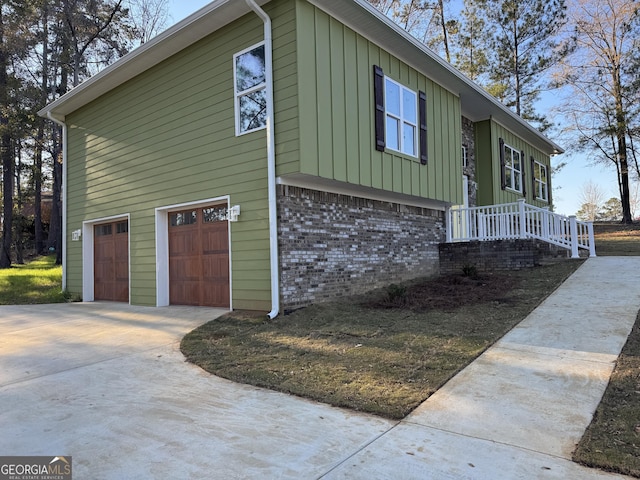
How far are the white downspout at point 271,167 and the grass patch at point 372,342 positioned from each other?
18.6 inches

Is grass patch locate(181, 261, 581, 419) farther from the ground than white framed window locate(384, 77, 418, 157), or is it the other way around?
white framed window locate(384, 77, 418, 157)

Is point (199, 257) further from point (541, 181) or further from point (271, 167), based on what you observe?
point (541, 181)

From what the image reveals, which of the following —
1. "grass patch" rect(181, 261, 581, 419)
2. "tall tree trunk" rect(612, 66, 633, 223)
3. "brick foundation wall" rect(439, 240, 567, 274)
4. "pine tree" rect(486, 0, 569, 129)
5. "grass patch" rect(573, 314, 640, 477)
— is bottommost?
"grass patch" rect(573, 314, 640, 477)

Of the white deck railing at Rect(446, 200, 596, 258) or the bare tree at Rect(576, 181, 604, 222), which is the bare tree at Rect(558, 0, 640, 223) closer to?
the white deck railing at Rect(446, 200, 596, 258)

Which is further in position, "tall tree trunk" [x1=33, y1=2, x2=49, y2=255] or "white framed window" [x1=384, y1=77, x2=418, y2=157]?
"tall tree trunk" [x1=33, y1=2, x2=49, y2=255]

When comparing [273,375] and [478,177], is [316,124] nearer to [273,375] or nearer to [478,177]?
[273,375]

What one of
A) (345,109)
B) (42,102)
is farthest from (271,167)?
(42,102)

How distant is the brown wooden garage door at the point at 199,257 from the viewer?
830 centimetres

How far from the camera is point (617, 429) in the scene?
3.08m

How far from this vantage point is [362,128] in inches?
321

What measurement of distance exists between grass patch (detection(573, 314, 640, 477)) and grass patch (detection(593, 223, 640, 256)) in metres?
10.1

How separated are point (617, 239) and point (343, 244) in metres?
14.1

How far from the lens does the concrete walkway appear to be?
2.66 metres

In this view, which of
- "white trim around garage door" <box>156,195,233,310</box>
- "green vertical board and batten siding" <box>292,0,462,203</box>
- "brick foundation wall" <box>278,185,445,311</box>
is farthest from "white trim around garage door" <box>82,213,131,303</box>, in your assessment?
"green vertical board and batten siding" <box>292,0,462,203</box>
